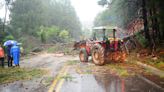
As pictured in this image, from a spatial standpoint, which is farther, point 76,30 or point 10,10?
point 76,30

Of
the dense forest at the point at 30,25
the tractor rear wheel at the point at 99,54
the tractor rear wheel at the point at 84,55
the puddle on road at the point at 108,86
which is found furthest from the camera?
the dense forest at the point at 30,25

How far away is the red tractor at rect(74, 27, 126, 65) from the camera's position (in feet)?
47.5

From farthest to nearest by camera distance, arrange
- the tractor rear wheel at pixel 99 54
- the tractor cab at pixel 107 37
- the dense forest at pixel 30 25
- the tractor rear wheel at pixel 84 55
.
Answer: the dense forest at pixel 30 25
the tractor rear wheel at pixel 84 55
the tractor cab at pixel 107 37
the tractor rear wheel at pixel 99 54

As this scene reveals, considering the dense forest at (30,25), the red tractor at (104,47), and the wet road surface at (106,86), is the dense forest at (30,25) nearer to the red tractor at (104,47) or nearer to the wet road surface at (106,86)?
the red tractor at (104,47)

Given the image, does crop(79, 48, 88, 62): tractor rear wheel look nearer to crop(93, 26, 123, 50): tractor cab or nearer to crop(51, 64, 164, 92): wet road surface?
crop(93, 26, 123, 50): tractor cab

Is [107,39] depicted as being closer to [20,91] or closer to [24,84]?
[24,84]

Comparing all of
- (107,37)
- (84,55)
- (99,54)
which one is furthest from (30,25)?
(99,54)

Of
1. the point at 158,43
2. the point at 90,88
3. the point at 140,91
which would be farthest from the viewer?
the point at 158,43

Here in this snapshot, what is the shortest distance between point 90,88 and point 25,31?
44814 mm

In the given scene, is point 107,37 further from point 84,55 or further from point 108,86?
point 108,86

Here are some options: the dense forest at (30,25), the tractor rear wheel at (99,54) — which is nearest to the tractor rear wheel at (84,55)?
the tractor rear wheel at (99,54)

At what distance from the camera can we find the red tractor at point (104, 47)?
14.5 meters

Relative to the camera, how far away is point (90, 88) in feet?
25.7

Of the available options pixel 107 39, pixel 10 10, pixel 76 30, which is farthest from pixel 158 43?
pixel 76 30
